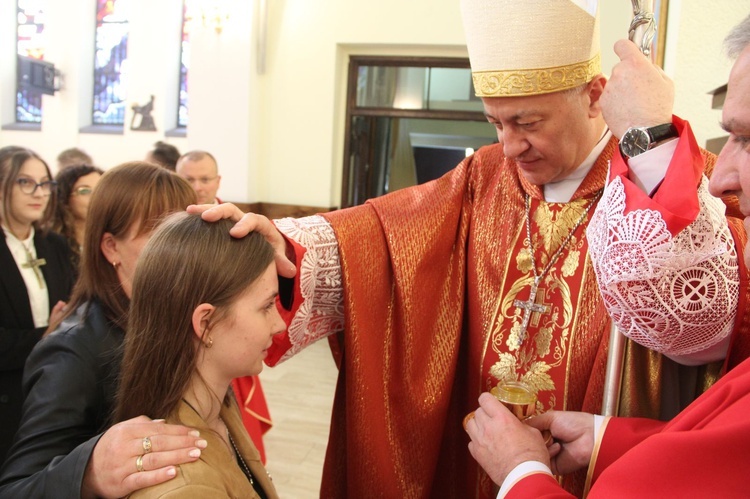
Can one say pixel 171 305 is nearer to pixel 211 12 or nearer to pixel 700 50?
pixel 700 50

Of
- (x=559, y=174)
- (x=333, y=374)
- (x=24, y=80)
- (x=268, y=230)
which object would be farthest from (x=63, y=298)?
(x=24, y=80)

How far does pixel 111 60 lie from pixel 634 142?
901 cm

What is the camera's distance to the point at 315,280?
149 centimetres

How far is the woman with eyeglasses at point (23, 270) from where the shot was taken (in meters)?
2.51

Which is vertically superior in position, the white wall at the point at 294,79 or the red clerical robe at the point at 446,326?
the white wall at the point at 294,79

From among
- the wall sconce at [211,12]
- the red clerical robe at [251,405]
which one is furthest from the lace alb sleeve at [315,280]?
the wall sconce at [211,12]

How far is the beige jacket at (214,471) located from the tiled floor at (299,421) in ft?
7.77

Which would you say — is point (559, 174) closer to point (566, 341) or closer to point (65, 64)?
point (566, 341)

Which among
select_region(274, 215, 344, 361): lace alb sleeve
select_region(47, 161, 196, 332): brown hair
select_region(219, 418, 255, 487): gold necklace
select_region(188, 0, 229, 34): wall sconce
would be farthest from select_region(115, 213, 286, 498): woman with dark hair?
select_region(188, 0, 229, 34): wall sconce

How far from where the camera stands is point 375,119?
7.27m

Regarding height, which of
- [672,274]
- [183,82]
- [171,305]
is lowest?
[171,305]

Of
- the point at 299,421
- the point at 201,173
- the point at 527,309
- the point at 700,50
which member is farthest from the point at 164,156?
the point at 527,309

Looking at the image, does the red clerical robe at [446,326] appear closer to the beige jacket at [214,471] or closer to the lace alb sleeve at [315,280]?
the lace alb sleeve at [315,280]

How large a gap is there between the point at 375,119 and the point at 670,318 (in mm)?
6337
